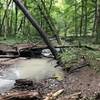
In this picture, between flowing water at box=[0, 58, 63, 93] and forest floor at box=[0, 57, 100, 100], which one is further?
flowing water at box=[0, 58, 63, 93]

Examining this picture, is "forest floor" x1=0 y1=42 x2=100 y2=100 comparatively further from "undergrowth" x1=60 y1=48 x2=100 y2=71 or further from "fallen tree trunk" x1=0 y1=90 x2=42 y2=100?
"undergrowth" x1=60 y1=48 x2=100 y2=71

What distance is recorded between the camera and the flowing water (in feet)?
33.7

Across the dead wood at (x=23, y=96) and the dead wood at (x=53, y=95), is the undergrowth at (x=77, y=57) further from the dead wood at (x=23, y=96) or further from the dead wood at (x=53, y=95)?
the dead wood at (x=23, y=96)

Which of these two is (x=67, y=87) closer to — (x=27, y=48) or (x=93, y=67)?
(x=93, y=67)

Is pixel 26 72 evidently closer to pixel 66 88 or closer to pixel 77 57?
pixel 77 57

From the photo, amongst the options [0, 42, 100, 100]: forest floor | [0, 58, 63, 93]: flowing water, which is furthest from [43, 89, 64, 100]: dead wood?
[0, 58, 63, 93]: flowing water

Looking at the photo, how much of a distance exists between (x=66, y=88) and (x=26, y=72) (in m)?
3.52

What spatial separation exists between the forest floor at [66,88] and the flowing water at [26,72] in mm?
479

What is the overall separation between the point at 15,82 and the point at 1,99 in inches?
115

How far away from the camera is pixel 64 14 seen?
37.2 m

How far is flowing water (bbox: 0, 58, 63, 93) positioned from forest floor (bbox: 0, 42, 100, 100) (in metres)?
0.48

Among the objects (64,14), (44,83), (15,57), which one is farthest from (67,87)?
(64,14)

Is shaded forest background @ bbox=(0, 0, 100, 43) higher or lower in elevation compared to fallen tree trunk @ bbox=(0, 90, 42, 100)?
higher

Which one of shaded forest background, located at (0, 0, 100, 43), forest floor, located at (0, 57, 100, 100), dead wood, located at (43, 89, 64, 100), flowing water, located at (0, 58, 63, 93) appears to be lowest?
flowing water, located at (0, 58, 63, 93)
